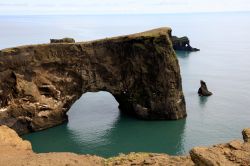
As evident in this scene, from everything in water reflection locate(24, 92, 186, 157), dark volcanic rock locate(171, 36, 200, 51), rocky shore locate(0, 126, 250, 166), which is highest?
dark volcanic rock locate(171, 36, 200, 51)

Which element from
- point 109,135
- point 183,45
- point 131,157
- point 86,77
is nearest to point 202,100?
point 109,135

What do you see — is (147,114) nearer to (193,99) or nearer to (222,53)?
(193,99)

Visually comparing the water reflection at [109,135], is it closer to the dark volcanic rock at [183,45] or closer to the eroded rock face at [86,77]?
the eroded rock face at [86,77]

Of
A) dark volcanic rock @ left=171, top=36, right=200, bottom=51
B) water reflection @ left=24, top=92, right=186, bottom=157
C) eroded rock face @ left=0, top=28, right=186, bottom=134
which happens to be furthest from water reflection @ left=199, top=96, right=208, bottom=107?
dark volcanic rock @ left=171, top=36, right=200, bottom=51

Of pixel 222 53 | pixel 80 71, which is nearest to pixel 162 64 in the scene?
pixel 80 71

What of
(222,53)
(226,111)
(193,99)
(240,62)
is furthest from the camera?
(222,53)

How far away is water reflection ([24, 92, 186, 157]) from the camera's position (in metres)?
49.0

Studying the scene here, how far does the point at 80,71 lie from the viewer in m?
58.4

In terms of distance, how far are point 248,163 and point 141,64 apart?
42932 millimetres

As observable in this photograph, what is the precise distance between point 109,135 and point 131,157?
2939 centimetres

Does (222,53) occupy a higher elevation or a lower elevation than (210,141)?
higher

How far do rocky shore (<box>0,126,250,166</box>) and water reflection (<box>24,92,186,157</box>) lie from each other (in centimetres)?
1853

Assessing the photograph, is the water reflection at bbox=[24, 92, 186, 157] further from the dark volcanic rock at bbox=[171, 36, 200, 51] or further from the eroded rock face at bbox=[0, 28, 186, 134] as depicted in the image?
the dark volcanic rock at bbox=[171, 36, 200, 51]

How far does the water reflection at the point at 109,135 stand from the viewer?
1928 inches
